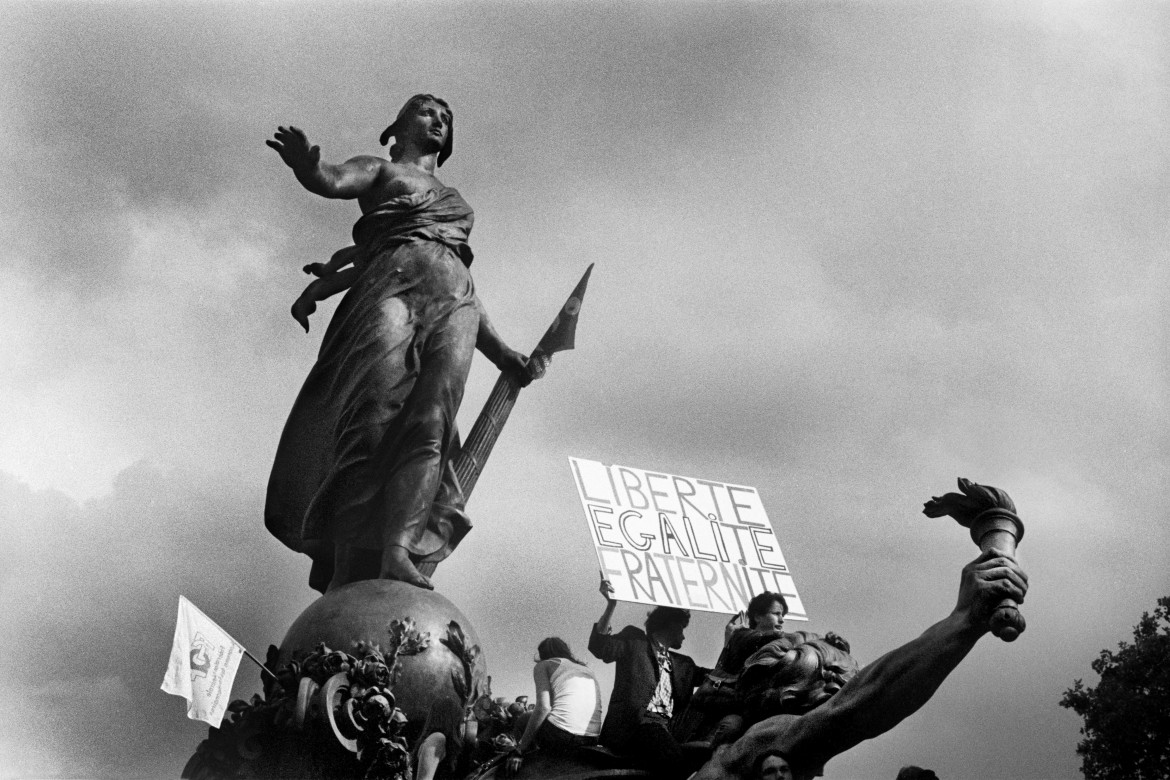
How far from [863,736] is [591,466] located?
3.79 m

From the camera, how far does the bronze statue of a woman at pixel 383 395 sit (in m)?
14.1

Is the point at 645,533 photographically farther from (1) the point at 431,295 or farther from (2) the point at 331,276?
(2) the point at 331,276

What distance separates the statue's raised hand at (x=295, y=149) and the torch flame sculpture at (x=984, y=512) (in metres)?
8.07

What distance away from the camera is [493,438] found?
15.7 m

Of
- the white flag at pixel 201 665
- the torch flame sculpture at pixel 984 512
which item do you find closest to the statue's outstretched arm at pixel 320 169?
the white flag at pixel 201 665

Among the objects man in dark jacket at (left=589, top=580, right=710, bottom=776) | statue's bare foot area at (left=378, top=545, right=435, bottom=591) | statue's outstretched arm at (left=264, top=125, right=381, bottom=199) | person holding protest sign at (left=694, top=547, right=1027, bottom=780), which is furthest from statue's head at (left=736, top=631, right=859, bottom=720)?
statue's outstretched arm at (left=264, top=125, right=381, bottom=199)

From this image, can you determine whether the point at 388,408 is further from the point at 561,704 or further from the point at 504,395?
the point at 561,704

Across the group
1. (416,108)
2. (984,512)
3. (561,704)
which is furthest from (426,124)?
(984,512)

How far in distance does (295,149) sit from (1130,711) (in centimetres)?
1496

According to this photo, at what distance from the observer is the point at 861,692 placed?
7949 mm

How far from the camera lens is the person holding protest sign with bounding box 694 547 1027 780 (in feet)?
25.2

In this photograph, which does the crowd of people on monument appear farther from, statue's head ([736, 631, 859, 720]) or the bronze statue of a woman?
the bronze statue of a woman

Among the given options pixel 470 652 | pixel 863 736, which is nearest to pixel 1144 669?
pixel 470 652

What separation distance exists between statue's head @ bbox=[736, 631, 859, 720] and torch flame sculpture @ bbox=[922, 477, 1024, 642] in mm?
1092
